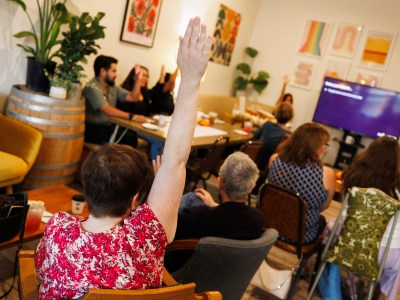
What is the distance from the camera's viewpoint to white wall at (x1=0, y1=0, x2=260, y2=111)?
11.7 ft

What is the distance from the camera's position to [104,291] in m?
0.98

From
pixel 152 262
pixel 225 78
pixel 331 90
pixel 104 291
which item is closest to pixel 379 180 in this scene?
pixel 152 262

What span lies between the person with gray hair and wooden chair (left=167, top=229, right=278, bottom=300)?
8cm

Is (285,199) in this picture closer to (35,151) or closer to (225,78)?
(35,151)

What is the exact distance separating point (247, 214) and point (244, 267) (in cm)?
23

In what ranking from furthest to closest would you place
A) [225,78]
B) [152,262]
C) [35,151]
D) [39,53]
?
1. [225,78]
2. [39,53]
3. [35,151]
4. [152,262]

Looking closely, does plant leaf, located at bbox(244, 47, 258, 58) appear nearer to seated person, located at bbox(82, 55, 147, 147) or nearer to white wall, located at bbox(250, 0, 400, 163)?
white wall, located at bbox(250, 0, 400, 163)

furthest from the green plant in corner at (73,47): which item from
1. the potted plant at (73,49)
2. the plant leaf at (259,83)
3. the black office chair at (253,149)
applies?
the plant leaf at (259,83)

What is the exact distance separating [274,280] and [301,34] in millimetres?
5764

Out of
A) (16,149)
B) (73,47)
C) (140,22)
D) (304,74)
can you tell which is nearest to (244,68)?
(304,74)

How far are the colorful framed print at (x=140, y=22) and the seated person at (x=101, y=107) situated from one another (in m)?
0.94

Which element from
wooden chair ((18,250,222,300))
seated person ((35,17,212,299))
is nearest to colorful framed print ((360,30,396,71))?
wooden chair ((18,250,222,300))

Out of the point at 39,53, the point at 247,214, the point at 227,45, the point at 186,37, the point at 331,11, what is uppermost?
the point at 331,11

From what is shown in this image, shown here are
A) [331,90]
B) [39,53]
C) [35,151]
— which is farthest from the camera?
[331,90]
